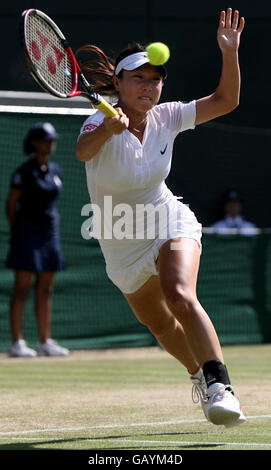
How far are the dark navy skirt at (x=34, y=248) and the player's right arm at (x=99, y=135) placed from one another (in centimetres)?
598

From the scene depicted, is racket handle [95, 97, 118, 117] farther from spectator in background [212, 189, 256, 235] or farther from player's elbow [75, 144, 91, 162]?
spectator in background [212, 189, 256, 235]

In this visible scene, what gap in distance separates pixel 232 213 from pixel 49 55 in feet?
27.8

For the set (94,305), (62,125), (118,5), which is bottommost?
(94,305)

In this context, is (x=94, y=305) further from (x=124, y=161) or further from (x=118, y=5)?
(x=124, y=161)

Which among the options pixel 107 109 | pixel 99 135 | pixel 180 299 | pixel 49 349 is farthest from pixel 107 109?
pixel 49 349

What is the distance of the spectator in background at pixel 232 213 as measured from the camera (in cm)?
1412

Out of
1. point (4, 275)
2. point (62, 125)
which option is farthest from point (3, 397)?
point (62, 125)

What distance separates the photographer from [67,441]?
18.3ft

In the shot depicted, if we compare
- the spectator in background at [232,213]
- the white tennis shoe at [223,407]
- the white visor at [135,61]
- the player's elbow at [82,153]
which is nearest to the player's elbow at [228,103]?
the white visor at [135,61]

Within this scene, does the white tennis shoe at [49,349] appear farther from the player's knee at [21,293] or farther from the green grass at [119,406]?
the player's knee at [21,293]

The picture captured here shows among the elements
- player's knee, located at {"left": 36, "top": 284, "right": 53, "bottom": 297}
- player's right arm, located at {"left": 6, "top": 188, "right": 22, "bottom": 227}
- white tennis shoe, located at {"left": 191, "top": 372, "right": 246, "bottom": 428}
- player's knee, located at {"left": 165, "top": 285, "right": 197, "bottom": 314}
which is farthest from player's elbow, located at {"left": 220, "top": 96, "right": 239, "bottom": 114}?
player's knee, located at {"left": 36, "top": 284, "right": 53, "bottom": 297}

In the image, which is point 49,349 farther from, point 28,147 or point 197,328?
point 197,328

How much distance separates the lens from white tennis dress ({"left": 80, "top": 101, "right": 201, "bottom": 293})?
582cm

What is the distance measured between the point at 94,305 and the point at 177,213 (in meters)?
6.57
